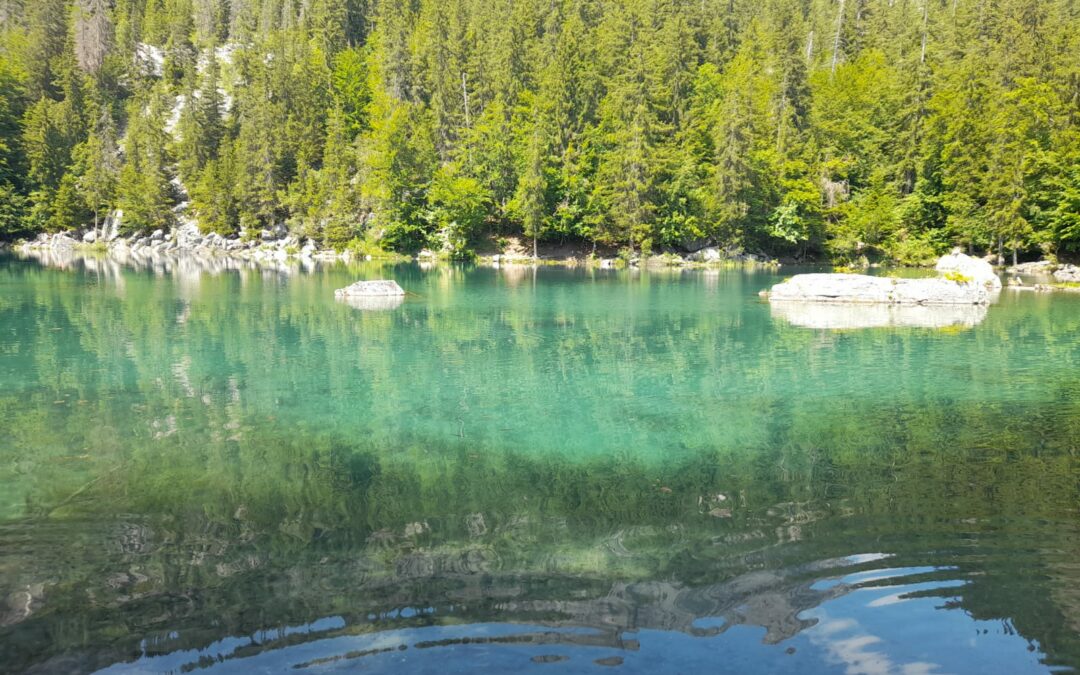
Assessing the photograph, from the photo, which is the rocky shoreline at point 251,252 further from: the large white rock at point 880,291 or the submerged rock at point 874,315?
the submerged rock at point 874,315

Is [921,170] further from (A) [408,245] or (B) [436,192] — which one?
(A) [408,245]

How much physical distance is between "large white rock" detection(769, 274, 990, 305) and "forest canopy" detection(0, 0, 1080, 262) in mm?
24125

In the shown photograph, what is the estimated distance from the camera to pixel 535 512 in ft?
26.9

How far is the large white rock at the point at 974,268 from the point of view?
4078 cm

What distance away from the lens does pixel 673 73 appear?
70562mm

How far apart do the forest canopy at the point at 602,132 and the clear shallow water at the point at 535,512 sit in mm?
46677

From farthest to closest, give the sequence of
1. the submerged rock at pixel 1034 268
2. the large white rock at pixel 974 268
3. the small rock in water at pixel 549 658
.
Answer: the submerged rock at pixel 1034 268 → the large white rock at pixel 974 268 → the small rock in water at pixel 549 658

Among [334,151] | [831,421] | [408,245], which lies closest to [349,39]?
[334,151]

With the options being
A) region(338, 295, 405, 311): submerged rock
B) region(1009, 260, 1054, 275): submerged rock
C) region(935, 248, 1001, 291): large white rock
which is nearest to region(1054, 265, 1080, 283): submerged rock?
region(1009, 260, 1054, 275): submerged rock

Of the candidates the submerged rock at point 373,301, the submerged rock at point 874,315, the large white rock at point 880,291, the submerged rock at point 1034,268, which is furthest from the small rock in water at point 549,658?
the submerged rock at point 1034,268

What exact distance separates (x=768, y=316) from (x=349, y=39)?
10244 centimetres

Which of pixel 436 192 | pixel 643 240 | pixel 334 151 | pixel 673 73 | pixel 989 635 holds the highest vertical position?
pixel 673 73

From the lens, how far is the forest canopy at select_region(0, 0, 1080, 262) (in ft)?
186

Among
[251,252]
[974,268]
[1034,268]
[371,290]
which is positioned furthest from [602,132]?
[251,252]
